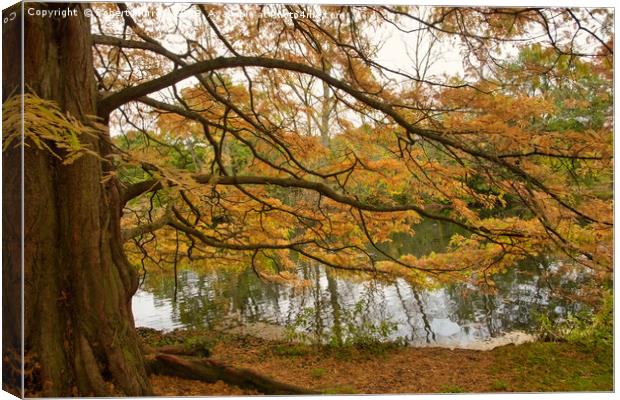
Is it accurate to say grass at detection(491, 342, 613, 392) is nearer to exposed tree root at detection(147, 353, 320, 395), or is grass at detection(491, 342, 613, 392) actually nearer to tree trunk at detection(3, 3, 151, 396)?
exposed tree root at detection(147, 353, 320, 395)

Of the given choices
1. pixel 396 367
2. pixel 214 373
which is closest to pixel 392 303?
pixel 396 367

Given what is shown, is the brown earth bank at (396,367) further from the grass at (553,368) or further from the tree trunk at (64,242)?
the tree trunk at (64,242)

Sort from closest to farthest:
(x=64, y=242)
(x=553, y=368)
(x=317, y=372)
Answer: (x=64, y=242), (x=553, y=368), (x=317, y=372)

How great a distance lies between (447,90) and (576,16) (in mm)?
804

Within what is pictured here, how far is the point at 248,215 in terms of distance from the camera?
10.8 ft

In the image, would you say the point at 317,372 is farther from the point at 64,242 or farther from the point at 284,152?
the point at 64,242

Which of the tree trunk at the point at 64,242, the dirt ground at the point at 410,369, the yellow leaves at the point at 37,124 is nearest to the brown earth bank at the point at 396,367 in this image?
the dirt ground at the point at 410,369

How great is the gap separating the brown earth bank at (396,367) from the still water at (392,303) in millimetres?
101

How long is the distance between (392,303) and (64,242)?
1.90 metres

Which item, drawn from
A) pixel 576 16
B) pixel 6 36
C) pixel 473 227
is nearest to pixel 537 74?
pixel 576 16

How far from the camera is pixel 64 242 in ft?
7.93

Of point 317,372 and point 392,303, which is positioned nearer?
point 317,372

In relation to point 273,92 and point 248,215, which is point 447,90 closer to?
point 273,92

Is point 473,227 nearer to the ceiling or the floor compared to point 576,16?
nearer to the floor
